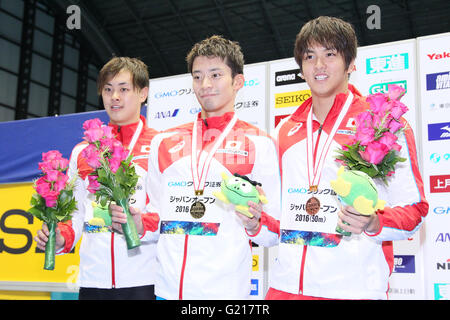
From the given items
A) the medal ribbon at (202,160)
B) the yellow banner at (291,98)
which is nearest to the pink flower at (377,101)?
the medal ribbon at (202,160)

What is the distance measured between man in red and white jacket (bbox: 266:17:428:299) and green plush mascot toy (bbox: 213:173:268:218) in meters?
0.34

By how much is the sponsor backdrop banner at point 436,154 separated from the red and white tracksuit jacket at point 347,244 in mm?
2116

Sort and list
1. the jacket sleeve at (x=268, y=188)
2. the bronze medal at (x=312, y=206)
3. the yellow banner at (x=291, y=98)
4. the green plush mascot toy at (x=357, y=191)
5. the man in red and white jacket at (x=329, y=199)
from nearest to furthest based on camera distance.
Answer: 1. the green plush mascot toy at (x=357, y=191)
2. the man in red and white jacket at (x=329, y=199)
3. the bronze medal at (x=312, y=206)
4. the jacket sleeve at (x=268, y=188)
5. the yellow banner at (x=291, y=98)

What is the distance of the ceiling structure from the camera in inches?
575

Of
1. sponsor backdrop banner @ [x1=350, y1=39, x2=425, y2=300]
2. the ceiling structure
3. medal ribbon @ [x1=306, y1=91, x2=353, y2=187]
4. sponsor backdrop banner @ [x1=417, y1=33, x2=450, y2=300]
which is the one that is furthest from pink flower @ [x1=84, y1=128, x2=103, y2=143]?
the ceiling structure

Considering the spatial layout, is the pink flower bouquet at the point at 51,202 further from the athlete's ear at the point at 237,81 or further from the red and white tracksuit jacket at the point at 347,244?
the red and white tracksuit jacket at the point at 347,244

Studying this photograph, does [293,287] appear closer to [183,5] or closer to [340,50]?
[340,50]

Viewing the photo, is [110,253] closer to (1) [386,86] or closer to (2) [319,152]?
(2) [319,152]

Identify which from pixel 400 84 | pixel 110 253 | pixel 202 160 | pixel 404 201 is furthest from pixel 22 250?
pixel 404 201

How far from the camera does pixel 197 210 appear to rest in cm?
253

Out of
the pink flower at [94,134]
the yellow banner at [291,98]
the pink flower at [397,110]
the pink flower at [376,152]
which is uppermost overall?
the yellow banner at [291,98]

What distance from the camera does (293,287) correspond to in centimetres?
229

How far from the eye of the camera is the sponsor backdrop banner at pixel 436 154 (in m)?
4.12

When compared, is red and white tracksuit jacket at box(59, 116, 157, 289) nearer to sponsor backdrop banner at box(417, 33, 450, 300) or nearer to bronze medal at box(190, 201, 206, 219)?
bronze medal at box(190, 201, 206, 219)
